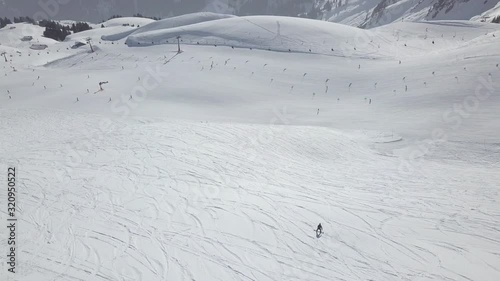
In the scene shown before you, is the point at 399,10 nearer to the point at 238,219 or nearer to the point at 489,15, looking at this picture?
the point at 489,15

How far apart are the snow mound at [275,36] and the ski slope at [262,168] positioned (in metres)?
2.74

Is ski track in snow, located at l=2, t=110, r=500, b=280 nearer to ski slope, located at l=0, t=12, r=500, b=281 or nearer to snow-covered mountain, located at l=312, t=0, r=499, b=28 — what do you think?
ski slope, located at l=0, t=12, r=500, b=281

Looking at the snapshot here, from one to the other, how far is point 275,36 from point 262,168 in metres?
30.6

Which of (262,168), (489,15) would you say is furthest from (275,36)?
(489,15)

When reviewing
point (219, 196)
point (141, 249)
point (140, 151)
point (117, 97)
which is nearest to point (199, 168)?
point (219, 196)

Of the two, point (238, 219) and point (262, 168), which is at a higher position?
point (262, 168)

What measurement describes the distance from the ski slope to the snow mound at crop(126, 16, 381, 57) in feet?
9.00

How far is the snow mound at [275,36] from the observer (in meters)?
36.4

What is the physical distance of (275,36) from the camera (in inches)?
1572

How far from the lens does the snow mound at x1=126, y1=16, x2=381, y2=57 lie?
36.4m

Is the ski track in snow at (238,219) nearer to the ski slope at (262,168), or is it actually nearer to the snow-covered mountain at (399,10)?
the ski slope at (262,168)

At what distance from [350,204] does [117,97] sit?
22.7 m

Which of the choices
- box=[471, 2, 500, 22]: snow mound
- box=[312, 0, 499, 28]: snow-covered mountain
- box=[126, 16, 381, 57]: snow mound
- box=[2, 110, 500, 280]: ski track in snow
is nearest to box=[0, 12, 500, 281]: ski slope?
box=[2, 110, 500, 280]: ski track in snow

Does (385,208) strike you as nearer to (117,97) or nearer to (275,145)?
(275,145)
